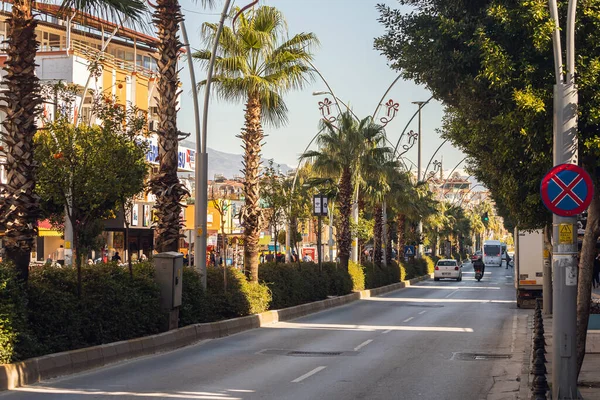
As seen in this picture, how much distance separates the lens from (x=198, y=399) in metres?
11.9

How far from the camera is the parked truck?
36094mm

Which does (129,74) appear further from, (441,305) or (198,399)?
(198,399)

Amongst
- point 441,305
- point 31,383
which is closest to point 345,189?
point 441,305

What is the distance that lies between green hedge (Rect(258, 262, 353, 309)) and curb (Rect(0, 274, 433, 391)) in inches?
55.1

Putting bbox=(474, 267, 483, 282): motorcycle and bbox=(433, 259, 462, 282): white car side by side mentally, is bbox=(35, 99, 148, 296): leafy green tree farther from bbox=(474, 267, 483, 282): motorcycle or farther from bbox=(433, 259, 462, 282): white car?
bbox=(474, 267, 483, 282): motorcycle

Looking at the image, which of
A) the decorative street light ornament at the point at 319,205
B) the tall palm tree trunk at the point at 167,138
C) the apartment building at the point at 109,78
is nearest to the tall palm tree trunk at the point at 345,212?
the decorative street light ornament at the point at 319,205

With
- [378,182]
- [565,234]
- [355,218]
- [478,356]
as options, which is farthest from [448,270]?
[565,234]

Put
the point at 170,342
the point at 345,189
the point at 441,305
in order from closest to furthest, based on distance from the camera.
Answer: the point at 170,342 < the point at 441,305 < the point at 345,189

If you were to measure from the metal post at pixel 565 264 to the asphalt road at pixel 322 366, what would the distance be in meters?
2.01

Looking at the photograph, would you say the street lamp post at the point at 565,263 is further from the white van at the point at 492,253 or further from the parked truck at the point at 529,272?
the white van at the point at 492,253

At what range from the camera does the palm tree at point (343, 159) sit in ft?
144

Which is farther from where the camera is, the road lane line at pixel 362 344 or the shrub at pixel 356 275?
the shrub at pixel 356 275

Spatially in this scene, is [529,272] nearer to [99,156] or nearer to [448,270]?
[99,156]

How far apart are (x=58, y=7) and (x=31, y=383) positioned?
6.61 metres
